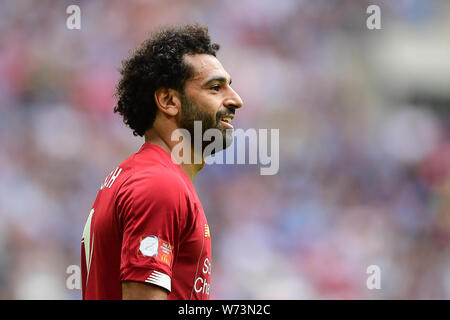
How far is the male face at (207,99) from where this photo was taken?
2582 mm

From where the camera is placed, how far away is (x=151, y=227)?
2.09m

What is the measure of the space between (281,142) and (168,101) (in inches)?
179

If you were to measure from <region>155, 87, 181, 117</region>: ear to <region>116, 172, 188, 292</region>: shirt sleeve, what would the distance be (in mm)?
470

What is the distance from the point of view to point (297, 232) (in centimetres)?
664

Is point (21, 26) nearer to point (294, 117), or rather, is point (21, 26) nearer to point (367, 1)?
point (294, 117)

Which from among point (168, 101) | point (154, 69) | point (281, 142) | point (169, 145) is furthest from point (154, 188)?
point (281, 142)

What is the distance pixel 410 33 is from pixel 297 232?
3052mm

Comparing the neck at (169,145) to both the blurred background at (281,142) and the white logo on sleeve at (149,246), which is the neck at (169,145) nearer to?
the white logo on sleeve at (149,246)

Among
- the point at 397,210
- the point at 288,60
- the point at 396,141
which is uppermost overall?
the point at 288,60

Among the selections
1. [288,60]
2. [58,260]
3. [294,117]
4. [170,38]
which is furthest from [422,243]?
[170,38]

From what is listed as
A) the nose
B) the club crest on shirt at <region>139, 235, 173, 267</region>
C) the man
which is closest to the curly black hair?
the man

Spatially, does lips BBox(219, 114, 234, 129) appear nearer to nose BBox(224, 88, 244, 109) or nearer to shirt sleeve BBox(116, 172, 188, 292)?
nose BBox(224, 88, 244, 109)

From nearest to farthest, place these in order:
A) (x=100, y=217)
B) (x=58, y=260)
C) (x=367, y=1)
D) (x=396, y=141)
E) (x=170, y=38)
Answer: (x=100, y=217), (x=170, y=38), (x=58, y=260), (x=396, y=141), (x=367, y=1)

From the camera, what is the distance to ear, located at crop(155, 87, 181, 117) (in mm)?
2588
